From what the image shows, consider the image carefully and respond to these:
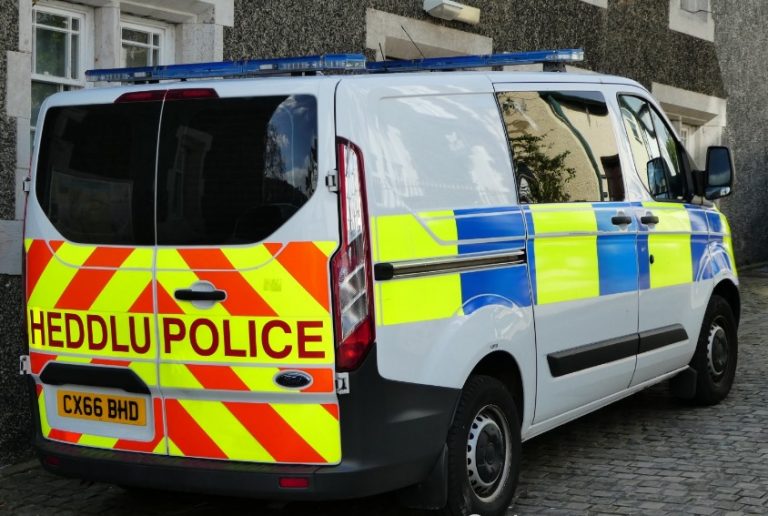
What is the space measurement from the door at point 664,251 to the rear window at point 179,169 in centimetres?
254

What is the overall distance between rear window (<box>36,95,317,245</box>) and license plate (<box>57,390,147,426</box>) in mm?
613

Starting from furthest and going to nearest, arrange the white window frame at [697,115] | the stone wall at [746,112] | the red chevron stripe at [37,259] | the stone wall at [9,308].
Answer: the stone wall at [746,112], the white window frame at [697,115], the stone wall at [9,308], the red chevron stripe at [37,259]

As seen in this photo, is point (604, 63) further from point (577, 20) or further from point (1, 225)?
point (1, 225)

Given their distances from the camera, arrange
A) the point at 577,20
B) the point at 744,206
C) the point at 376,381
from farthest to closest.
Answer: the point at 744,206 < the point at 577,20 < the point at 376,381

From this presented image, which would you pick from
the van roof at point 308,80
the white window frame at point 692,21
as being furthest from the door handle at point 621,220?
the white window frame at point 692,21

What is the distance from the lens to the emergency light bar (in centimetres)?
477

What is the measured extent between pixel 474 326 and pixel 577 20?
8.36 meters

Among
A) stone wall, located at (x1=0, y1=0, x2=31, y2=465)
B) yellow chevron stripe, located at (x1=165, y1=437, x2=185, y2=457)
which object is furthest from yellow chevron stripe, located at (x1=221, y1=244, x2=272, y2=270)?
stone wall, located at (x1=0, y1=0, x2=31, y2=465)

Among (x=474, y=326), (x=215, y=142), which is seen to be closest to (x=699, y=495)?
(x=474, y=326)

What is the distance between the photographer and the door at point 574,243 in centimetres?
556

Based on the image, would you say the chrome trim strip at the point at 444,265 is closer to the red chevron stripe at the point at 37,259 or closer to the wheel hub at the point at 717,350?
the red chevron stripe at the point at 37,259

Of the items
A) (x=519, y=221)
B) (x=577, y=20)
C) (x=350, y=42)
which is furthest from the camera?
(x=577, y=20)

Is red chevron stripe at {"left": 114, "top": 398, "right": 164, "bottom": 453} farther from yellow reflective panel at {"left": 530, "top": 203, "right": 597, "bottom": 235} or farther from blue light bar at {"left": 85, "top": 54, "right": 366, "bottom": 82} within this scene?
yellow reflective panel at {"left": 530, "top": 203, "right": 597, "bottom": 235}

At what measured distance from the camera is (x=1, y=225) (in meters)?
6.71
